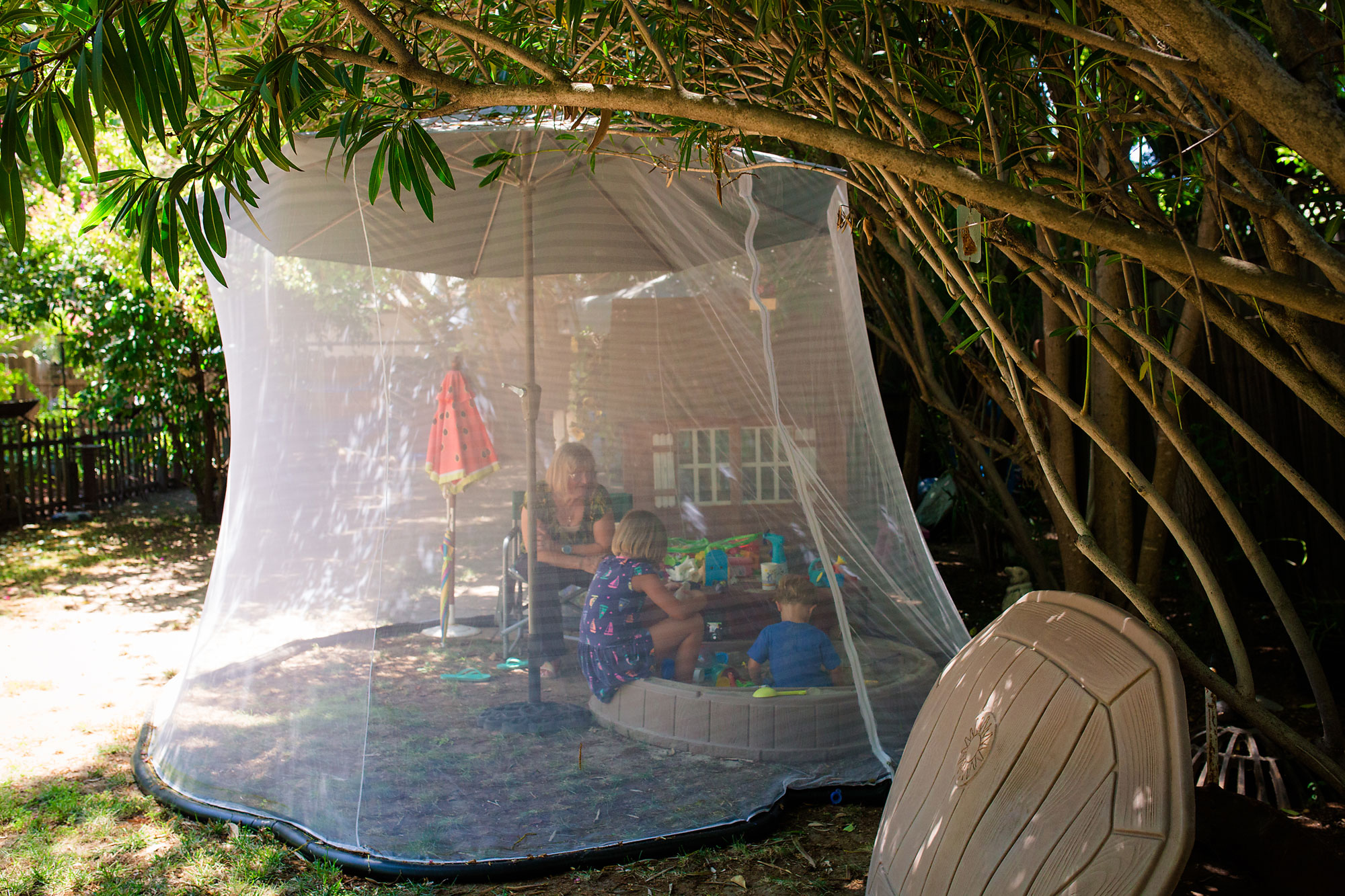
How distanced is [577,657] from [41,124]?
1.93 metres

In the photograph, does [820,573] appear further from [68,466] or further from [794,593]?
[68,466]

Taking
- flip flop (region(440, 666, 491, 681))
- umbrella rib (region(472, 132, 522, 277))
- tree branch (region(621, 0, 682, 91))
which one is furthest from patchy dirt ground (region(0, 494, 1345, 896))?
tree branch (region(621, 0, 682, 91))

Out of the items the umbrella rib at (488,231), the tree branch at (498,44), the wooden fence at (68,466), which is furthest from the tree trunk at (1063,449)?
the wooden fence at (68,466)

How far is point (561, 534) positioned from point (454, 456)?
39cm

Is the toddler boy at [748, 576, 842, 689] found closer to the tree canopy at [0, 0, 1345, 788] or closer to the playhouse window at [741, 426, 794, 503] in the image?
the playhouse window at [741, 426, 794, 503]

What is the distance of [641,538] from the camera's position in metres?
2.68

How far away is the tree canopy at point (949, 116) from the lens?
3.66ft

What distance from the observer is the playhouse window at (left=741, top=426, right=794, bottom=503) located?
2773 mm

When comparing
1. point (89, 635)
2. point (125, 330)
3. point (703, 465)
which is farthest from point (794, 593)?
point (125, 330)

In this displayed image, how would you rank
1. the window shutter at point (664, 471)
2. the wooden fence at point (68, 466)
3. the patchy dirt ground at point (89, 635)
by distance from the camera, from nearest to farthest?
the window shutter at point (664, 471)
the patchy dirt ground at point (89, 635)
the wooden fence at point (68, 466)

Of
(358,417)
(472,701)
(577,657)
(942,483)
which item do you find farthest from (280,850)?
(942,483)

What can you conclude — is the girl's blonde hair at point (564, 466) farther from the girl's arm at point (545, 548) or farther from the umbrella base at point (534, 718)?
the umbrella base at point (534, 718)

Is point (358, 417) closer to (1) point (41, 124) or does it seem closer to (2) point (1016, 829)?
(1) point (41, 124)

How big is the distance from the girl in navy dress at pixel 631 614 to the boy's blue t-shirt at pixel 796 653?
248mm
